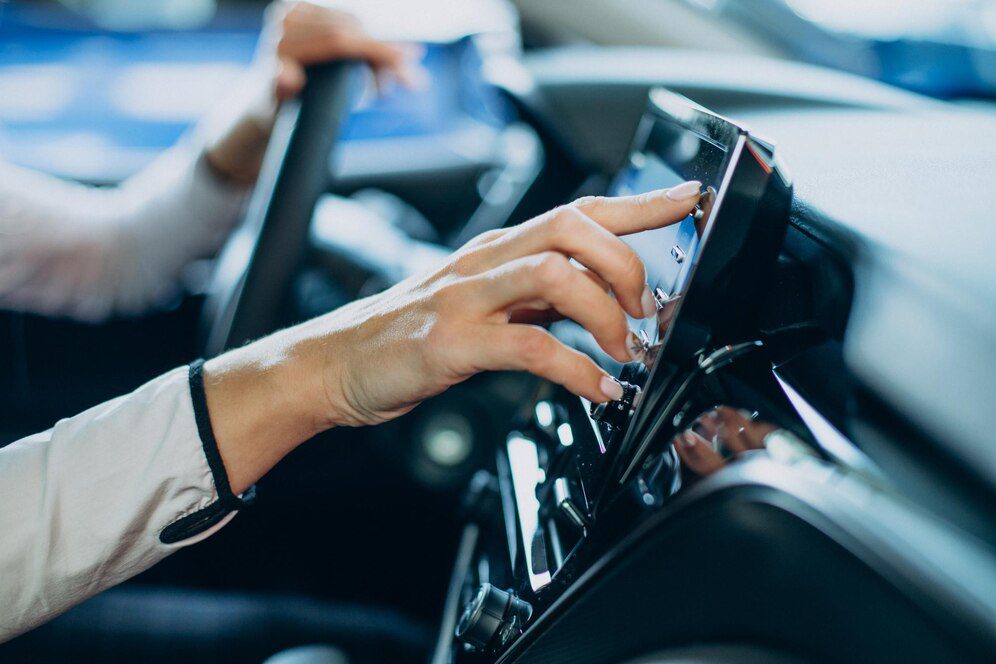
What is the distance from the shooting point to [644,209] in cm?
50

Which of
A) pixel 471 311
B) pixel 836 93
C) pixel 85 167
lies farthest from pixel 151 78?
pixel 471 311

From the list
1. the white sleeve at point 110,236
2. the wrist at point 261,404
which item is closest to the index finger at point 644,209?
the wrist at point 261,404

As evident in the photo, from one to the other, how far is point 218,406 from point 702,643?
1.20 feet

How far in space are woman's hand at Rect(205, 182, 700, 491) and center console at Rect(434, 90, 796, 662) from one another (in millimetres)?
26

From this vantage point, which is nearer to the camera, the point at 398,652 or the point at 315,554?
the point at 398,652

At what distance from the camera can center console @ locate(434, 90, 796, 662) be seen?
1.45ft

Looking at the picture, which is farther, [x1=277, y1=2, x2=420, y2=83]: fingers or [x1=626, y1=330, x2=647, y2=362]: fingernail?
[x1=277, y1=2, x2=420, y2=83]: fingers

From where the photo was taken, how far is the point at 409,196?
1.74 metres

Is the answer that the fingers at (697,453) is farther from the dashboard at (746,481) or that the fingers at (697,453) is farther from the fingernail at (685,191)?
the fingernail at (685,191)

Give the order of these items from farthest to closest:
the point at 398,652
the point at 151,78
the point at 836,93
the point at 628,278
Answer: the point at 151,78, the point at 836,93, the point at 398,652, the point at 628,278

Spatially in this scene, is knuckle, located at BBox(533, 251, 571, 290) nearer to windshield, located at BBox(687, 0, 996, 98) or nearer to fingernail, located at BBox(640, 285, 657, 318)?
fingernail, located at BBox(640, 285, 657, 318)

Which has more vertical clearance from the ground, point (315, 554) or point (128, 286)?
point (128, 286)

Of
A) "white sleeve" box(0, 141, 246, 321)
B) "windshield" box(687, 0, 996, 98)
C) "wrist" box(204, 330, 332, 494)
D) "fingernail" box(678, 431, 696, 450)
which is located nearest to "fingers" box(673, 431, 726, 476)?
"fingernail" box(678, 431, 696, 450)

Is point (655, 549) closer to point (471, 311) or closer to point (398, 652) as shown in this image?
point (471, 311)
